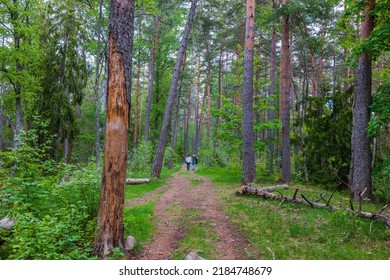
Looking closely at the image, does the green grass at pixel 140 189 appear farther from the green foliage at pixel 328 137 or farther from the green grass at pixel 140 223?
the green foliage at pixel 328 137

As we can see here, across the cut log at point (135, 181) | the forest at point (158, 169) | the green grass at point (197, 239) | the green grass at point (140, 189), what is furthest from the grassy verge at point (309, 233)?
the cut log at point (135, 181)

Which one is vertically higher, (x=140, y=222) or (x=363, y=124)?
(x=363, y=124)

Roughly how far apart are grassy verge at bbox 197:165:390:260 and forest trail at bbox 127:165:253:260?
1.14ft

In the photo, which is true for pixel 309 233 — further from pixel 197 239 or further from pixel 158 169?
pixel 158 169

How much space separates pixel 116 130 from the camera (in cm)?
411

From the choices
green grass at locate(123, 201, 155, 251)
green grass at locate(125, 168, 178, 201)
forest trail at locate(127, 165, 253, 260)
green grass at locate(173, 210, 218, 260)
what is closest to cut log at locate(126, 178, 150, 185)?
green grass at locate(125, 168, 178, 201)

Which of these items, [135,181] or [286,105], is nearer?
[135,181]

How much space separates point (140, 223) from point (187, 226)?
1.14 meters

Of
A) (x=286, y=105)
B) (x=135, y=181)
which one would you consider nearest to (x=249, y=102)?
(x=286, y=105)

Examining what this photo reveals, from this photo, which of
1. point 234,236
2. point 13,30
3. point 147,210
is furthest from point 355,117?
point 13,30

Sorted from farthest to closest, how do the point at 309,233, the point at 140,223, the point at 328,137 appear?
the point at 328,137 < the point at 140,223 < the point at 309,233

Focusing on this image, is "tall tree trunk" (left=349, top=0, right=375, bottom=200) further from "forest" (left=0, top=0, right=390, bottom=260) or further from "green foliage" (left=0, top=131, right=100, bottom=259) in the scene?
"green foliage" (left=0, top=131, right=100, bottom=259)

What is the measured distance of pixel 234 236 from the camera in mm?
5152

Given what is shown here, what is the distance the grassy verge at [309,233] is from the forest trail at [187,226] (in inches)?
13.7
